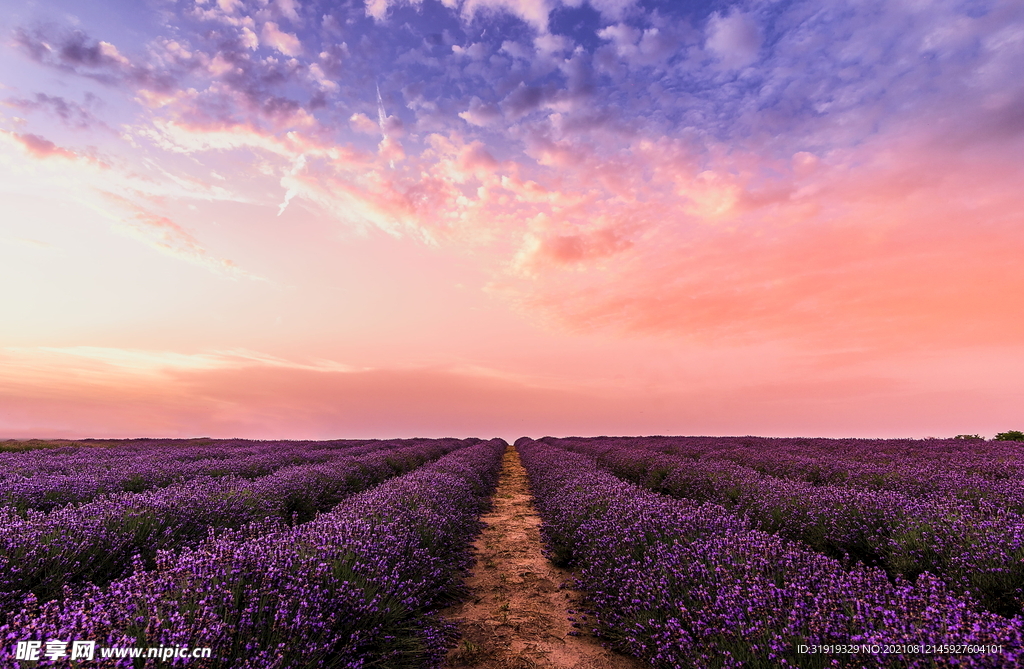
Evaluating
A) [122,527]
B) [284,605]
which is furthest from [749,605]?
[122,527]

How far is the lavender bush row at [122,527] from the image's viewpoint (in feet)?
12.1

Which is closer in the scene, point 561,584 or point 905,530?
point 905,530

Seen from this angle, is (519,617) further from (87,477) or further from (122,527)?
(87,477)

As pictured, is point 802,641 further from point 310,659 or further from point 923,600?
point 310,659

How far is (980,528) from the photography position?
4.31m

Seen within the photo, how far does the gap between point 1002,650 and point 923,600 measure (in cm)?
64

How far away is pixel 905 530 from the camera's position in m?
4.81

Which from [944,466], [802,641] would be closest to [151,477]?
[802,641]

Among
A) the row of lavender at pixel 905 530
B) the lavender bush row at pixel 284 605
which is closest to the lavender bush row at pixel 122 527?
the lavender bush row at pixel 284 605

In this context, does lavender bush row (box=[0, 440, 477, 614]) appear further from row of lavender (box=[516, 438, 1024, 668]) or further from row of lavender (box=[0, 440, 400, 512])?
row of lavender (box=[516, 438, 1024, 668])

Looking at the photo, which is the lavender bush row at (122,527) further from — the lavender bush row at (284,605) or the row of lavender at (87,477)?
the row of lavender at (87,477)

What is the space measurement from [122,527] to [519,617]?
13.8 feet

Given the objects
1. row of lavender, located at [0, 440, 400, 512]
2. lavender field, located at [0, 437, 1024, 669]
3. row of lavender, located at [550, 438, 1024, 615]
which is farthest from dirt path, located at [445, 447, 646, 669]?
row of lavender, located at [0, 440, 400, 512]

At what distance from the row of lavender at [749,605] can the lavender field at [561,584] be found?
0.05ft
